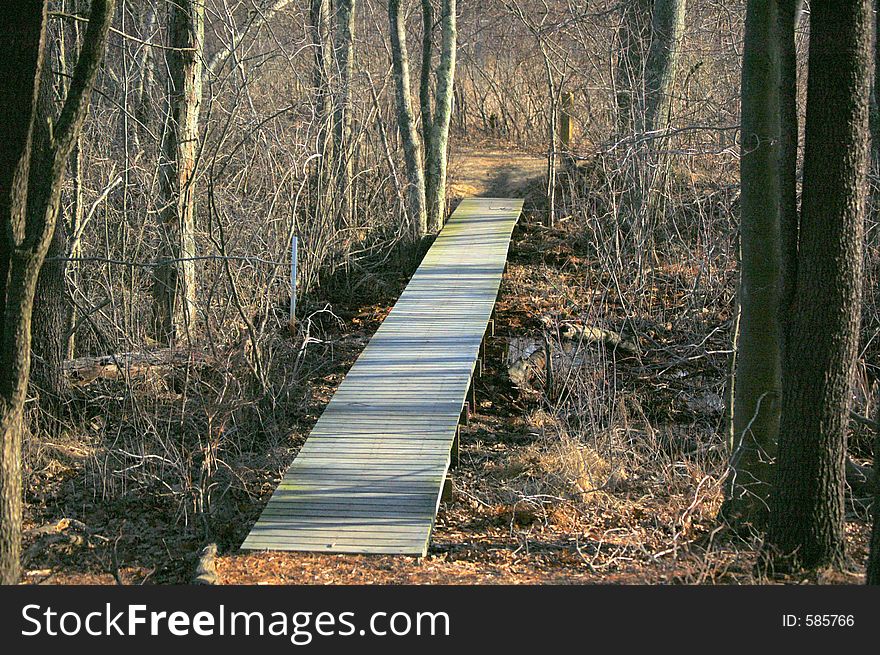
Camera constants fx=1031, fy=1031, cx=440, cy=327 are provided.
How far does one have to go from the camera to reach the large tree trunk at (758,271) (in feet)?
18.7

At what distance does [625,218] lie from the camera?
1191 cm

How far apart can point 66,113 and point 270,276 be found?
4812mm

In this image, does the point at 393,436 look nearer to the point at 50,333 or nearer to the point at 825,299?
the point at 50,333

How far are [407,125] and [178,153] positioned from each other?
3505mm

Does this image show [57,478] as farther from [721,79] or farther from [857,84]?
[721,79]

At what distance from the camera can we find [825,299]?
4.89 m

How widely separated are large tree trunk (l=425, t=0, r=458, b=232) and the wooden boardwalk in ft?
6.11

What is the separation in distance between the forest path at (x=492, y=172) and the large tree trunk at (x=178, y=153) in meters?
5.01

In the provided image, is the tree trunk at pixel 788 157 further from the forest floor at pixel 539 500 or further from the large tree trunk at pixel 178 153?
the large tree trunk at pixel 178 153

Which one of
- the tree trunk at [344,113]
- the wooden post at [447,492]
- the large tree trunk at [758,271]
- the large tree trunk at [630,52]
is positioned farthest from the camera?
the large tree trunk at [630,52]

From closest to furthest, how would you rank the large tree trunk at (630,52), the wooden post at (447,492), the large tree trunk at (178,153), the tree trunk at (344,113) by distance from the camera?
1. the wooden post at (447,492)
2. the large tree trunk at (178,153)
3. the tree trunk at (344,113)
4. the large tree trunk at (630,52)

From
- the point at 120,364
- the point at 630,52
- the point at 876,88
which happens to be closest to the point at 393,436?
the point at 120,364

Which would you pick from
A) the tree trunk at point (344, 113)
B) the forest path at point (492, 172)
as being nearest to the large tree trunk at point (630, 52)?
the forest path at point (492, 172)

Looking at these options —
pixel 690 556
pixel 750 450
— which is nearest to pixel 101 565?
pixel 690 556
